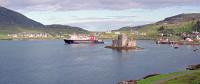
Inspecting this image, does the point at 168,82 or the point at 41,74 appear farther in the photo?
the point at 41,74

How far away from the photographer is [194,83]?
60125 mm

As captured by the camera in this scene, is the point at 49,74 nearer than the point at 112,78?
No

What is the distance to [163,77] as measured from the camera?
2874 inches

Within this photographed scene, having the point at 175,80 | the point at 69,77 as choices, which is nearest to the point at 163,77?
the point at 175,80

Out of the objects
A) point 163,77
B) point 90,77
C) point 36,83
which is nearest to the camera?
point 163,77

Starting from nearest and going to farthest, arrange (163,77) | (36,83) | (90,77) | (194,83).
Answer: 1. (194,83)
2. (163,77)
3. (36,83)
4. (90,77)

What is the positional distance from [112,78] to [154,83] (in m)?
31.9

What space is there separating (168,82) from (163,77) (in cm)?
788

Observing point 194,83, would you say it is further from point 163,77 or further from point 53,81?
point 53,81

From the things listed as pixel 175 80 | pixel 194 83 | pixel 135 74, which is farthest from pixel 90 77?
pixel 194 83

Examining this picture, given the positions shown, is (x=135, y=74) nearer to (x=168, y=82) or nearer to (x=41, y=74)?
(x=41, y=74)

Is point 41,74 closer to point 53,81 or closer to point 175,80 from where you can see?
point 53,81

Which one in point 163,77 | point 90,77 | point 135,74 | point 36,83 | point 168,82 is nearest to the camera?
point 168,82

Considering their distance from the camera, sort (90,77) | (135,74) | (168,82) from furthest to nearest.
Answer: (135,74) < (90,77) < (168,82)
